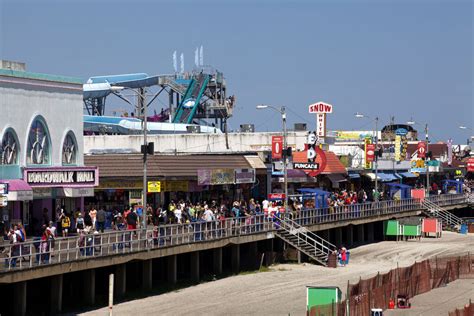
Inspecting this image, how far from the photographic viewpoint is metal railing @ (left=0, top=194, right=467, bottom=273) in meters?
36.9

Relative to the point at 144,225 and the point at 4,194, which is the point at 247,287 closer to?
the point at 144,225

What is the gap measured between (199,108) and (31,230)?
225 feet

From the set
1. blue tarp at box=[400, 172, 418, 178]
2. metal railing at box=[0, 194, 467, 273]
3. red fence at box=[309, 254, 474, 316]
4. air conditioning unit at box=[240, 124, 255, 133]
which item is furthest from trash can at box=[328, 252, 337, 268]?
blue tarp at box=[400, 172, 418, 178]

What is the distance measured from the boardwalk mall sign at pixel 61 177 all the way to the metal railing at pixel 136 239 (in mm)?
4581

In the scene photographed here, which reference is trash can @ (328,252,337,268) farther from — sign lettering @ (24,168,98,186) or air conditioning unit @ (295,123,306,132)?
air conditioning unit @ (295,123,306,132)

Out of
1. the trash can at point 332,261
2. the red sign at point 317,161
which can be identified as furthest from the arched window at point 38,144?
the red sign at point 317,161

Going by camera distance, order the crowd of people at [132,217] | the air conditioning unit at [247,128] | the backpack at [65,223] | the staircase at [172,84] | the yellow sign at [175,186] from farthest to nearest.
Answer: the staircase at [172,84] < the air conditioning unit at [247,128] < the yellow sign at [175,186] < the backpack at [65,223] < the crowd of people at [132,217]

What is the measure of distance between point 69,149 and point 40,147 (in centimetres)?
280

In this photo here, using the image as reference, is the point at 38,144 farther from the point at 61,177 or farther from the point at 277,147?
the point at 277,147

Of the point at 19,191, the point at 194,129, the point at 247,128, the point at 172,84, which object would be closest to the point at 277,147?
the point at 247,128

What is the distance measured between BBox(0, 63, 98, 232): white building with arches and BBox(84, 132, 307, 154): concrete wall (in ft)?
116

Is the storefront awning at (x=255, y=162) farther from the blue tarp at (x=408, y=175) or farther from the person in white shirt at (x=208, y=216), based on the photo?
the blue tarp at (x=408, y=175)

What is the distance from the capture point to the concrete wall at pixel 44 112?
148 feet

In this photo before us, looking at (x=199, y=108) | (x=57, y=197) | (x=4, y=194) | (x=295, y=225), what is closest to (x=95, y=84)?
(x=199, y=108)
